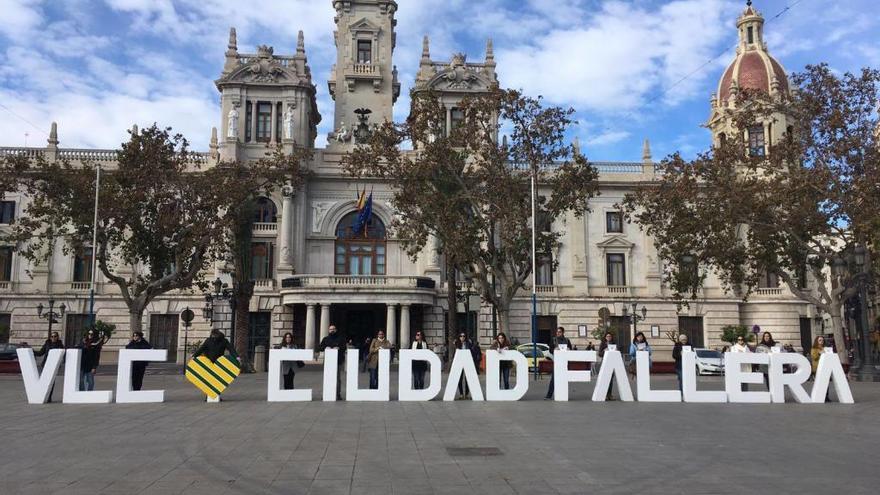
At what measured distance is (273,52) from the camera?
155 feet

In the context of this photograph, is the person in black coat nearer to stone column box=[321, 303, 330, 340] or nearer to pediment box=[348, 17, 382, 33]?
stone column box=[321, 303, 330, 340]

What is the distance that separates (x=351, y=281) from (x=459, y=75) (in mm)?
15659

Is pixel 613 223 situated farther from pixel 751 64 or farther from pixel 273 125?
pixel 273 125

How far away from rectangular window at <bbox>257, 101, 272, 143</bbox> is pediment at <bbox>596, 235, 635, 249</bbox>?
22108mm

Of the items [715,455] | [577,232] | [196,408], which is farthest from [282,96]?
[715,455]

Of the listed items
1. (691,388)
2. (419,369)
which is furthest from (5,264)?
(691,388)

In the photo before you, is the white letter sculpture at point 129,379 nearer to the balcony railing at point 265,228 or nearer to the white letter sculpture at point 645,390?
the white letter sculpture at point 645,390

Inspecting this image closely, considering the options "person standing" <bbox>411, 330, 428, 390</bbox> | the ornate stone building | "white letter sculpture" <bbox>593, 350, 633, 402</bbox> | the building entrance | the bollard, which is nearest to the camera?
"white letter sculpture" <bbox>593, 350, 633, 402</bbox>

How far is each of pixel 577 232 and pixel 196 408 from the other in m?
35.0

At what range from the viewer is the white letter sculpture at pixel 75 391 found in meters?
16.1

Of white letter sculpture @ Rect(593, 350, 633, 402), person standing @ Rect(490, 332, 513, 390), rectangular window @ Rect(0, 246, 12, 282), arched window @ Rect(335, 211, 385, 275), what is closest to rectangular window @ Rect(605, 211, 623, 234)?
arched window @ Rect(335, 211, 385, 275)

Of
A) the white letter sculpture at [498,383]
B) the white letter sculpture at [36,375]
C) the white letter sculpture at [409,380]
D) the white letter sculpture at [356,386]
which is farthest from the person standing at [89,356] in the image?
the white letter sculpture at [498,383]

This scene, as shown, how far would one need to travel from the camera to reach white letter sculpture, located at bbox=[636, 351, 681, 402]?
16891 mm

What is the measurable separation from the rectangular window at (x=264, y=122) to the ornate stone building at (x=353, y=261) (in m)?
0.06
